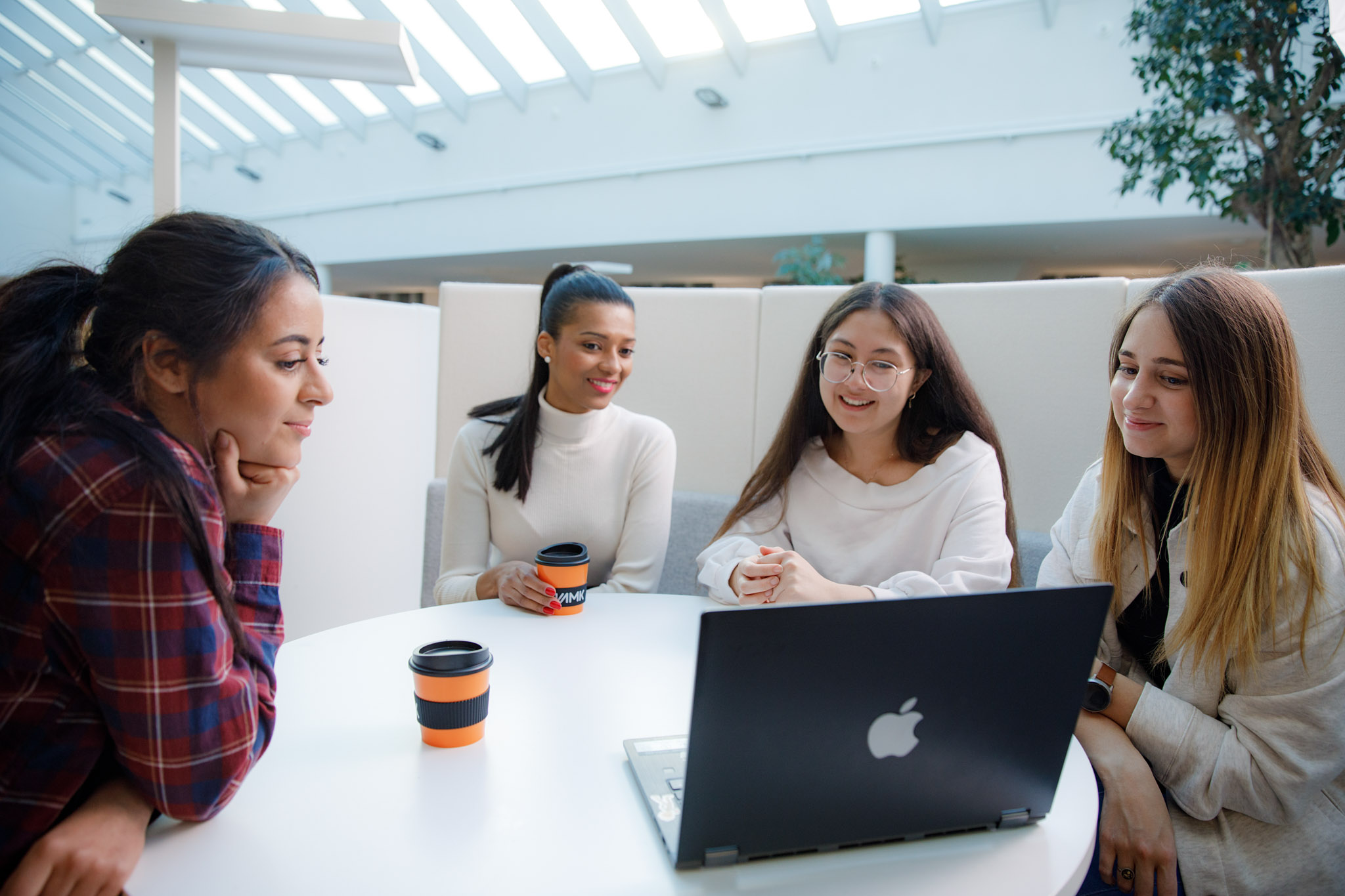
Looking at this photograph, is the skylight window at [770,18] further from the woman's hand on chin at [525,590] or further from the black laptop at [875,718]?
the black laptop at [875,718]

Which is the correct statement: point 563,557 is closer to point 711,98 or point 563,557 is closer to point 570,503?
point 570,503

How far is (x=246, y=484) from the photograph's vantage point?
3.20 feet

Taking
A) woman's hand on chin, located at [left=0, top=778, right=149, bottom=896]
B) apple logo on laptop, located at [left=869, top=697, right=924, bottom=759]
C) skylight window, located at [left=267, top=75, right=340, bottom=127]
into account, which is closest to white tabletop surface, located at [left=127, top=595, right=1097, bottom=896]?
woman's hand on chin, located at [left=0, top=778, right=149, bottom=896]

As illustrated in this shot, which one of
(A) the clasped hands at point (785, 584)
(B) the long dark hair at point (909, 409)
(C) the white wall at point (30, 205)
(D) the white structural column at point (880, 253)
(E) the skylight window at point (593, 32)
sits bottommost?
(A) the clasped hands at point (785, 584)

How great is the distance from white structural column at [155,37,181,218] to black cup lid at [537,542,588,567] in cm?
157

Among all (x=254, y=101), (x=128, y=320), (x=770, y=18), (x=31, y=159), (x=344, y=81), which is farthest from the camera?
(x=31, y=159)

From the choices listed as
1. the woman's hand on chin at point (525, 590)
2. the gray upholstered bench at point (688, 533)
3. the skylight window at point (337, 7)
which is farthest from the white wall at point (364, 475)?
the skylight window at point (337, 7)

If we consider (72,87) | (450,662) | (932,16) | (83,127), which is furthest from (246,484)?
(83,127)

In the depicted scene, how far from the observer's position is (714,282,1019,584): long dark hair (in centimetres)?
168

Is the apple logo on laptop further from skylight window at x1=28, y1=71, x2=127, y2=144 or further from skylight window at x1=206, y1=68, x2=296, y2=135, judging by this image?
skylight window at x1=28, y1=71, x2=127, y2=144

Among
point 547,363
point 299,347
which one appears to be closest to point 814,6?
point 547,363

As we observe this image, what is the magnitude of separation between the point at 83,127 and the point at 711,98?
11.4 metres

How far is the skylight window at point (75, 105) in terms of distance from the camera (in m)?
11.9

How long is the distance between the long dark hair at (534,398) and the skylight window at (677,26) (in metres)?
7.60
